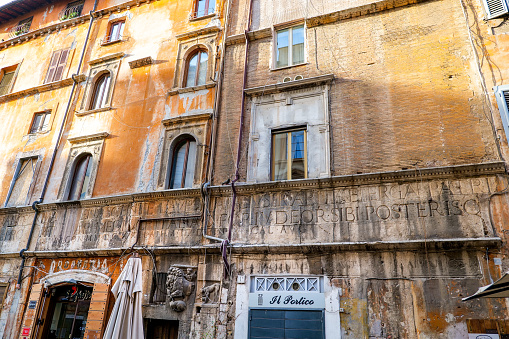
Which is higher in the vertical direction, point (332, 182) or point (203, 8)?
point (203, 8)

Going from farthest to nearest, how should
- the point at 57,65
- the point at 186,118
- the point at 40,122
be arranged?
the point at 57,65
the point at 40,122
the point at 186,118

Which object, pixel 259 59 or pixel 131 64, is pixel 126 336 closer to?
pixel 259 59

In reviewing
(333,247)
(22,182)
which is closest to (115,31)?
(22,182)

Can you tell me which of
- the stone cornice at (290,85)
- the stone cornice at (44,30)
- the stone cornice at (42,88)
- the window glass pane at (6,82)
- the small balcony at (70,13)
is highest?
the small balcony at (70,13)

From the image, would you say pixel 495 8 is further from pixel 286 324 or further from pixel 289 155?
pixel 286 324

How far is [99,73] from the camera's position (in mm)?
13391

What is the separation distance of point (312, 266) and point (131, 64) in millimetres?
9369

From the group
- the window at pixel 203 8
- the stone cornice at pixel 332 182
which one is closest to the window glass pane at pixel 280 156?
the stone cornice at pixel 332 182

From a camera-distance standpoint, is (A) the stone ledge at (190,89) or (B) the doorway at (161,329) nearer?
(B) the doorway at (161,329)

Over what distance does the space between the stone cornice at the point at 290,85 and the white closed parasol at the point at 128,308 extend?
541 cm

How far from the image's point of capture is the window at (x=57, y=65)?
14.3 m

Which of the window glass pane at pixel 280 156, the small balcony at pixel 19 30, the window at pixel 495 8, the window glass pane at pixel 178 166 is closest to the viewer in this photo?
the window at pixel 495 8

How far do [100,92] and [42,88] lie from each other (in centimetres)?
287

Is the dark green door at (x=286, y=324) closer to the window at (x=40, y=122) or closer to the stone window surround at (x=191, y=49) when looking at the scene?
the stone window surround at (x=191, y=49)
